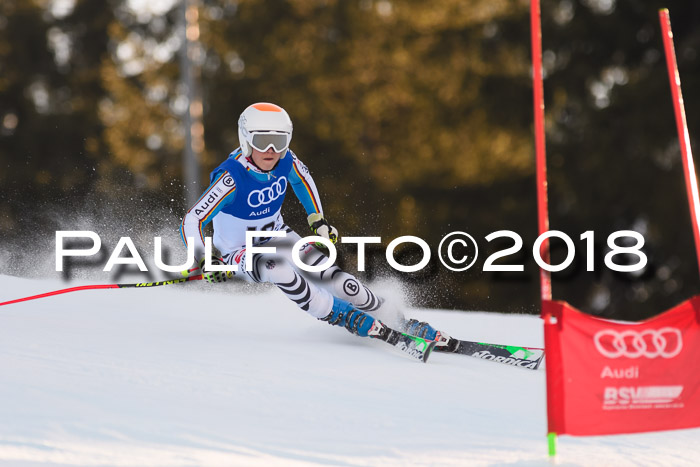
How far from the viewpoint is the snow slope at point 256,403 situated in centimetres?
455

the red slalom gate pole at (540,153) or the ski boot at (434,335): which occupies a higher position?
the red slalom gate pole at (540,153)

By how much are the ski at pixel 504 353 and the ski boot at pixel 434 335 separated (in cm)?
1

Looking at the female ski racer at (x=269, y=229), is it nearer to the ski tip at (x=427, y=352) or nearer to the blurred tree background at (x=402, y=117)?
the ski tip at (x=427, y=352)

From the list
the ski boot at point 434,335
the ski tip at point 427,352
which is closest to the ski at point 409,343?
the ski tip at point 427,352

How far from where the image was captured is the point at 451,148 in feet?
80.7

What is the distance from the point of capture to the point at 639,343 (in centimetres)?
441

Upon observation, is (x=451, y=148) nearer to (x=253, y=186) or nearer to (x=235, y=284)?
(x=235, y=284)

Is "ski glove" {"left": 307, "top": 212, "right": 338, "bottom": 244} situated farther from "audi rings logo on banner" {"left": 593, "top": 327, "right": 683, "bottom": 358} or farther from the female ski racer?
"audi rings logo on banner" {"left": 593, "top": 327, "right": 683, "bottom": 358}

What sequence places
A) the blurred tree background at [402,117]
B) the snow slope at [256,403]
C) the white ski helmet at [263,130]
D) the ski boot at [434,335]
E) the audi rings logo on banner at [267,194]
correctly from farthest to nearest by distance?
the blurred tree background at [402,117] → the ski boot at [434,335] → the audi rings logo on banner at [267,194] → the white ski helmet at [263,130] → the snow slope at [256,403]

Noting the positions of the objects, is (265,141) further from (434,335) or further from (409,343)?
(434,335)

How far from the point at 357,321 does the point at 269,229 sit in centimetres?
95

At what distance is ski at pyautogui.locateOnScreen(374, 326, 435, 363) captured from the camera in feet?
22.7

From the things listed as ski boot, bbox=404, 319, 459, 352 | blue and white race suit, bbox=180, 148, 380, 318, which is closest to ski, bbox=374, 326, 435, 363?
ski boot, bbox=404, 319, 459, 352

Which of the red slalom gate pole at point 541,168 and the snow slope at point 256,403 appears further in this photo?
the snow slope at point 256,403
